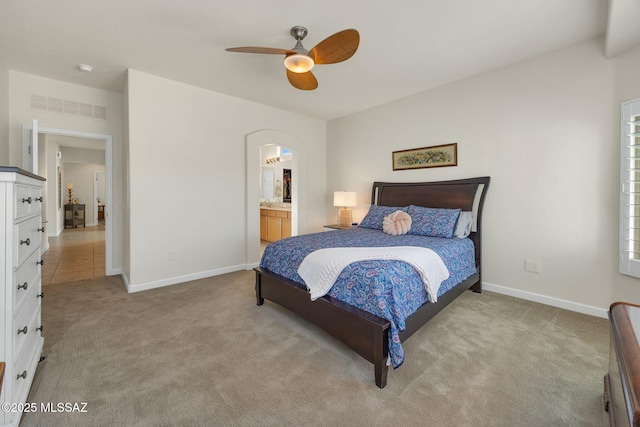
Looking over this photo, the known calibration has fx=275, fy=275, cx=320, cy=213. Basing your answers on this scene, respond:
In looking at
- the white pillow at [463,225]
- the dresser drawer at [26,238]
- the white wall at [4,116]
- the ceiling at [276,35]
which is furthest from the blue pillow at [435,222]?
the white wall at [4,116]

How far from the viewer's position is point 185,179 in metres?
3.66

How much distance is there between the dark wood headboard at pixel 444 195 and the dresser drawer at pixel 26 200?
377cm

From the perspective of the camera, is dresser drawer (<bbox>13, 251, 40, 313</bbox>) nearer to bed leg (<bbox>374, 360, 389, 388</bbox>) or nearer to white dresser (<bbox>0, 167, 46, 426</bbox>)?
white dresser (<bbox>0, 167, 46, 426</bbox>)

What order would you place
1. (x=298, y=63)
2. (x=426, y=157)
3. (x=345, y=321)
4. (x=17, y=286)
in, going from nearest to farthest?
(x=17, y=286), (x=345, y=321), (x=298, y=63), (x=426, y=157)

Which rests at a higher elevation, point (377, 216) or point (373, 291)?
point (377, 216)

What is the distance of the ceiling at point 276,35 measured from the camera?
7.11 feet

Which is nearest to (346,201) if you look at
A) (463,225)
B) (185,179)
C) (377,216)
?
(377,216)

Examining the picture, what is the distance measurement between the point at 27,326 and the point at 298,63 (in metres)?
2.51

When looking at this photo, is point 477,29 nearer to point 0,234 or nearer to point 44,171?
point 0,234

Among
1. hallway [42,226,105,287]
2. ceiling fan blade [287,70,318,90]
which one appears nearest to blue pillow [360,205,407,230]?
ceiling fan blade [287,70,318,90]

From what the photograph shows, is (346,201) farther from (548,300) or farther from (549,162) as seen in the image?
(548,300)

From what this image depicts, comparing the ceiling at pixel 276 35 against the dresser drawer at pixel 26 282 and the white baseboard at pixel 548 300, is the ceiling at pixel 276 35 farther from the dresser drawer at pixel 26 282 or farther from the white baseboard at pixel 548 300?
the white baseboard at pixel 548 300

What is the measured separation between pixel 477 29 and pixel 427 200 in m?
1.97

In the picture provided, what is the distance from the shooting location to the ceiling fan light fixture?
2209 millimetres
